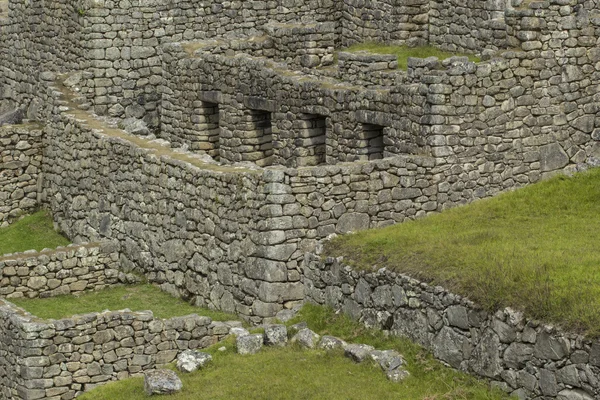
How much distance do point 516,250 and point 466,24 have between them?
10.5 meters

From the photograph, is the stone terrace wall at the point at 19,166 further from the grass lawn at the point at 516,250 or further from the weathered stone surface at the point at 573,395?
the weathered stone surface at the point at 573,395

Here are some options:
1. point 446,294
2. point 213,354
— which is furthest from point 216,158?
point 446,294

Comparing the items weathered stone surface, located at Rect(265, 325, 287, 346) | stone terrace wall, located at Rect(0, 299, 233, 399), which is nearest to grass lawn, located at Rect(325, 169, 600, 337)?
weathered stone surface, located at Rect(265, 325, 287, 346)

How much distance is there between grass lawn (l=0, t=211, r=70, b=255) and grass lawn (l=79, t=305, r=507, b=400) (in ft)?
36.0

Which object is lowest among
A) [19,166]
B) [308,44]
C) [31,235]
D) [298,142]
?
[31,235]

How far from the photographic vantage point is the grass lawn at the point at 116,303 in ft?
99.4

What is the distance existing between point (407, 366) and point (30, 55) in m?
21.6

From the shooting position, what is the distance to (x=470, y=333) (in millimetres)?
23000

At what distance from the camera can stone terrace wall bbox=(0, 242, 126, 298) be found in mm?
32250

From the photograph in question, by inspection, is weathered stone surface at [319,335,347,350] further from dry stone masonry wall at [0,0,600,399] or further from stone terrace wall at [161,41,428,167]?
stone terrace wall at [161,41,428,167]

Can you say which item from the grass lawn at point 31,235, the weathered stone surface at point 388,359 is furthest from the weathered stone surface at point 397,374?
the grass lawn at point 31,235

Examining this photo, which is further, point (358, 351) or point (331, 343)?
point (331, 343)

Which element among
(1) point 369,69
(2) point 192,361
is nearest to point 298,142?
(1) point 369,69

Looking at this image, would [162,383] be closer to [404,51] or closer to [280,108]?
[280,108]
